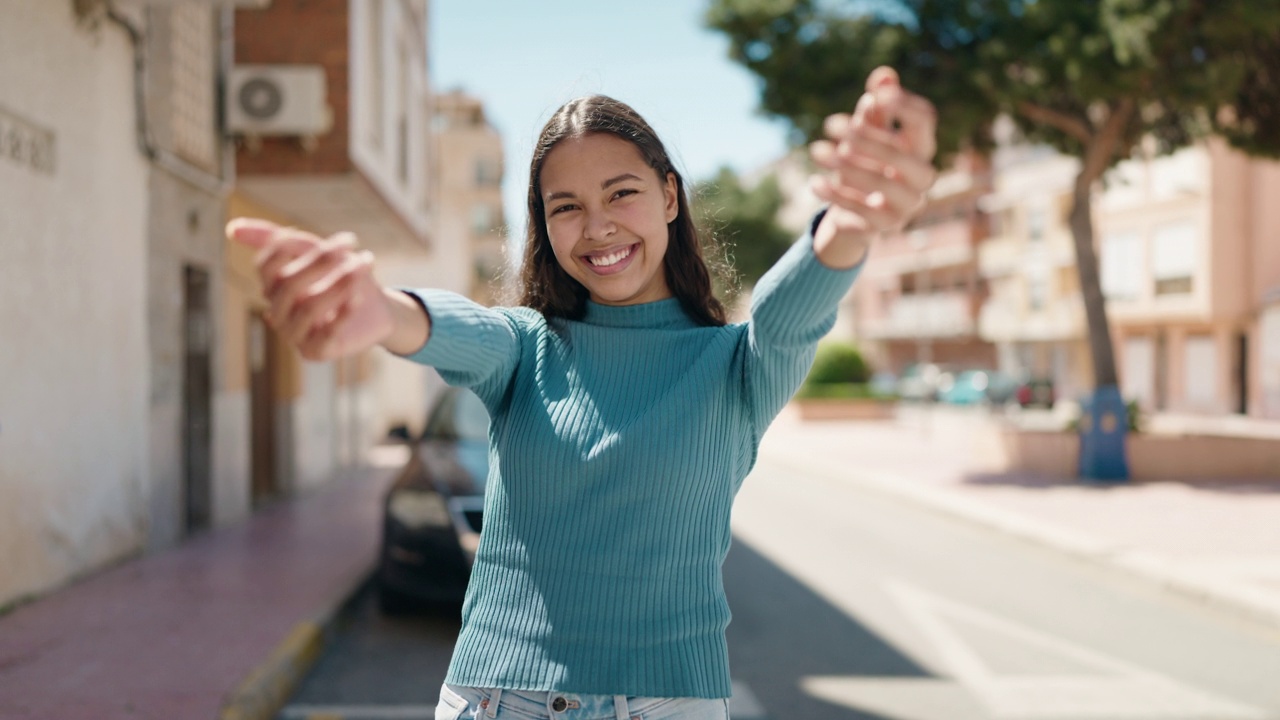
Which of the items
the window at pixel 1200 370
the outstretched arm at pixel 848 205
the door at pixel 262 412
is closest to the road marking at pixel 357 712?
the outstretched arm at pixel 848 205

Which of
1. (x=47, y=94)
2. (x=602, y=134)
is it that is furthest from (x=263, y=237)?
(x=47, y=94)

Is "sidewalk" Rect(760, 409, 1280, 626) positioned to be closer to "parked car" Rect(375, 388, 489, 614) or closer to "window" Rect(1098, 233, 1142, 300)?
"parked car" Rect(375, 388, 489, 614)

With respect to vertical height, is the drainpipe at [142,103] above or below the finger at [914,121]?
above

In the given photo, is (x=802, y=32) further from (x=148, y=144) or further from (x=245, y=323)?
(x=148, y=144)

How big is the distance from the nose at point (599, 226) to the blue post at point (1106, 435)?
552 inches

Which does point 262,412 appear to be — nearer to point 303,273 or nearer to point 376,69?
point 376,69

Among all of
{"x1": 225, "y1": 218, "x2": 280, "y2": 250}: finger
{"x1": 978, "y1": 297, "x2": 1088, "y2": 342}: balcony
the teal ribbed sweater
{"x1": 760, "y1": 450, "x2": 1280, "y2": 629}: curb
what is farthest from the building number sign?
{"x1": 978, "y1": 297, "x2": 1088, "y2": 342}: balcony

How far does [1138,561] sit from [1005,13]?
8324 millimetres

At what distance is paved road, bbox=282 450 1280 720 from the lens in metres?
5.19

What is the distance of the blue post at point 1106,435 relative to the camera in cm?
1441

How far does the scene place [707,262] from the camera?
2.18 m

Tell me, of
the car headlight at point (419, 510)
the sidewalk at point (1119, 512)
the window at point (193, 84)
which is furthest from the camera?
the window at point (193, 84)

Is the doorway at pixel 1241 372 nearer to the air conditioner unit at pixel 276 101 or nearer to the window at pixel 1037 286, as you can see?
the window at pixel 1037 286

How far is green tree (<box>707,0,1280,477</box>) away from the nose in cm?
1256
